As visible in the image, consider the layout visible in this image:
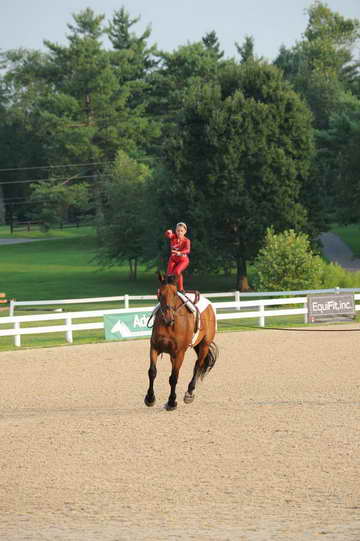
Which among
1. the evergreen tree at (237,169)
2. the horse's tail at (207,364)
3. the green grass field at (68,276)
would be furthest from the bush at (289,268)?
the horse's tail at (207,364)

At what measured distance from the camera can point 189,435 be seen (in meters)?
12.5

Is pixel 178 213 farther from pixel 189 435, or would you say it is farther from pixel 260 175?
pixel 189 435

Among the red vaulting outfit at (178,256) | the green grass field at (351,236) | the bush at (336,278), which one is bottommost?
the green grass field at (351,236)

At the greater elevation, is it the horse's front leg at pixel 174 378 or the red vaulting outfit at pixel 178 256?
the red vaulting outfit at pixel 178 256

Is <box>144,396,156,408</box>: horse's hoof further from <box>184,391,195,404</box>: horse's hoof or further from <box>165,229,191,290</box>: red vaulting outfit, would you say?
<box>165,229,191,290</box>: red vaulting outfit

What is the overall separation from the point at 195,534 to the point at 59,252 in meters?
74.3

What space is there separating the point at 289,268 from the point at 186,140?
67.8 feet

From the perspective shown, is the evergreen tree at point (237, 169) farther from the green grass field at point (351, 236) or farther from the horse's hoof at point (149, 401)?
the horse's hoof at point (149, 401)

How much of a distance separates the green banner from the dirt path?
18.8ft

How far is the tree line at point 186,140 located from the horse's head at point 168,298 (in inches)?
1520

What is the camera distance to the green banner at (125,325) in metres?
26.0

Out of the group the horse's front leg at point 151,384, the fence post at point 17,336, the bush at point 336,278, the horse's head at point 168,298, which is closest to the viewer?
the horse's head at point 168,298

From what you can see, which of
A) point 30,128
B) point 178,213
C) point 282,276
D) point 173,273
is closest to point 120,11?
point 30,128

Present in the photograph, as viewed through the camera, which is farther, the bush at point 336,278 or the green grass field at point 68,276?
the green grass field at point 68,276
